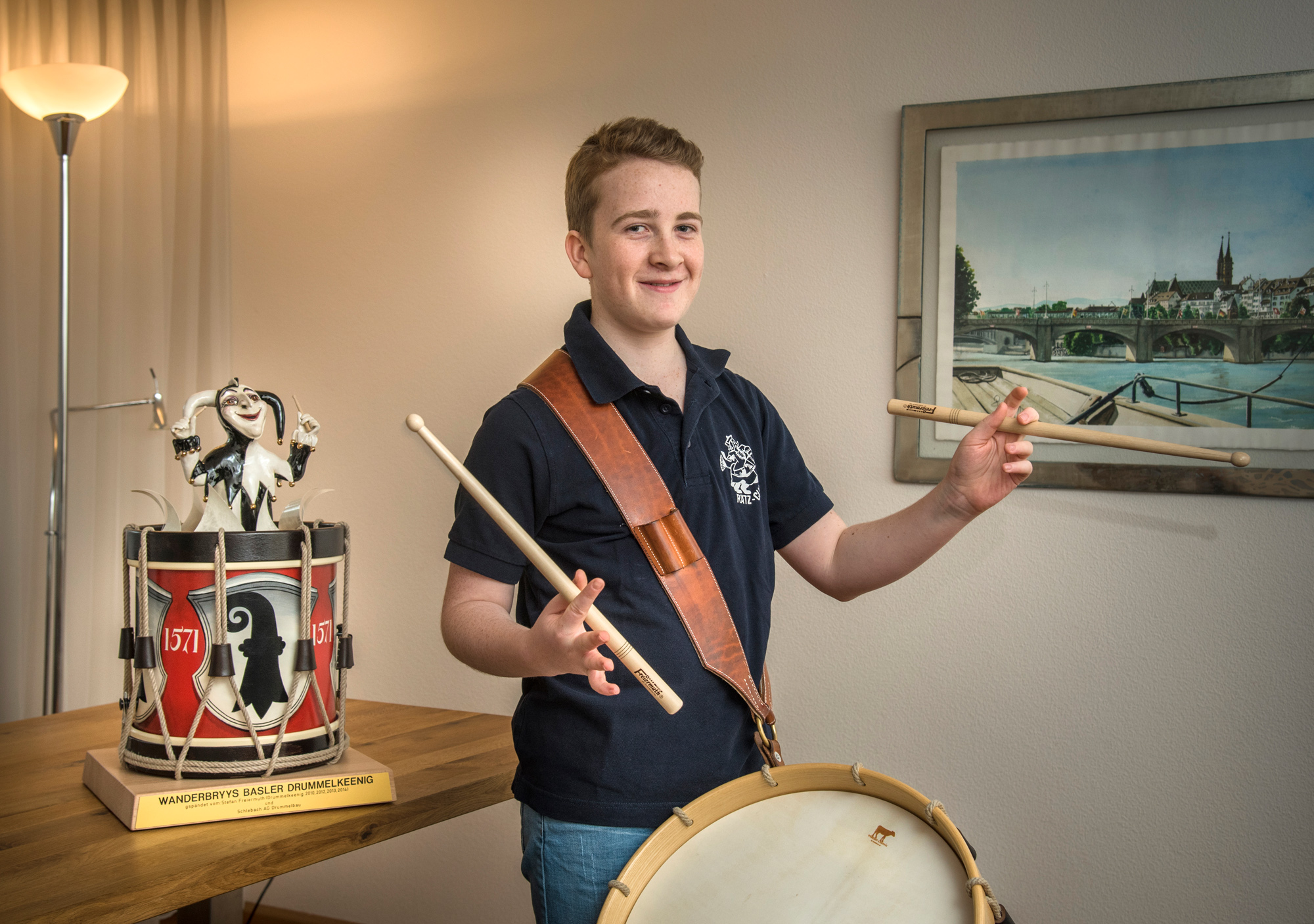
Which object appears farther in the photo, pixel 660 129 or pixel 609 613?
pixel 660 129

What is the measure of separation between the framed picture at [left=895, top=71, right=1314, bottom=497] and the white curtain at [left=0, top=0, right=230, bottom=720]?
6.74ft

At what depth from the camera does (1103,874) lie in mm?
2027

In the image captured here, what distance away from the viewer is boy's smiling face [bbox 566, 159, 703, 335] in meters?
1.30

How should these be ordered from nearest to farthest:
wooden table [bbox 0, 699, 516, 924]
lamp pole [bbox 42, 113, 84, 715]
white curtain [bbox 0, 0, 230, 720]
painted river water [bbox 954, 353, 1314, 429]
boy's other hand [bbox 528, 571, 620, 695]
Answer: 1. boy's other hand [bbox 528, 571, 620, 695]
2. wooden table [bbox 0, 699, 516, 924]
3. painted river water [bbox 954, 353, 1314, 429]
4. lamp pole [bbox 42, 113, 84, 715]
5. white curtain [bbox 0, 0, 230, 720]

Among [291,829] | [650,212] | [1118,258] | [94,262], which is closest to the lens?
[291,829]

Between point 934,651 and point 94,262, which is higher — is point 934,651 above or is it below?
below

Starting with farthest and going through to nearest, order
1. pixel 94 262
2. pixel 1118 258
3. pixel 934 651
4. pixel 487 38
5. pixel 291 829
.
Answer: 1. pixel 94 262
2. pixel 487 38
3. pixel 934 651
4. pixel 1118 258
5. pixel 291 829

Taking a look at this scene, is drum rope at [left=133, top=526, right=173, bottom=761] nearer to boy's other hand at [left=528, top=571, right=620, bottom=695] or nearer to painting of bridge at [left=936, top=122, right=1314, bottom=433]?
boy's other hand at [left=528, top=571, right=620, bottom=695]

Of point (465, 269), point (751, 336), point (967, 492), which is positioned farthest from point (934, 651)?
point (465, 269)

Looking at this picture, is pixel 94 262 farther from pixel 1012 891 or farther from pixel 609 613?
A: pixel 1012 891

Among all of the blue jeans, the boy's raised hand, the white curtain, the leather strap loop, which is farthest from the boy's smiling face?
the white curtain

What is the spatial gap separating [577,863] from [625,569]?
36cm

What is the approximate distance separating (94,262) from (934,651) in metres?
2.52

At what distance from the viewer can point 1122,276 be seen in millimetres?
2014
